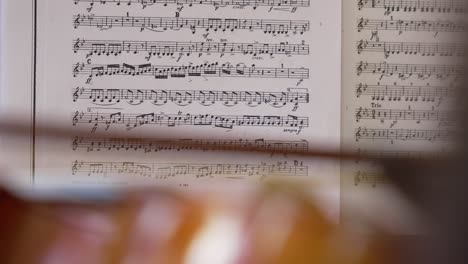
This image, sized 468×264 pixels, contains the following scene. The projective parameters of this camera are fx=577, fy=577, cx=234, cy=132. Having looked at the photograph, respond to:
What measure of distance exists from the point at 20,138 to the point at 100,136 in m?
0.13

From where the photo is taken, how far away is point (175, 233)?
36.3 inches

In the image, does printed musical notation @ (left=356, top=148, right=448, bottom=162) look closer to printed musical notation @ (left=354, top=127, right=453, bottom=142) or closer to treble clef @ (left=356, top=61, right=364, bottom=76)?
printed musical notation @ (left=354, top=127, right=453, bottom=142)

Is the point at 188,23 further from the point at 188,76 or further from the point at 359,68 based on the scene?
the point at 359,68

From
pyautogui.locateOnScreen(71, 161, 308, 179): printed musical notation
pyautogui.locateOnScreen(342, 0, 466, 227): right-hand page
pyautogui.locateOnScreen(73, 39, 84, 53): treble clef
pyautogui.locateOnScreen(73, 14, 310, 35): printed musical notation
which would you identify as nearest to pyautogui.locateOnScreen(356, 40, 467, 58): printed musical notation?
pyautogui.locateOnScreen(342, 0, 466, 227): right-hand page

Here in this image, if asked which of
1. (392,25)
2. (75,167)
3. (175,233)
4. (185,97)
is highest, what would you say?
(392,25)

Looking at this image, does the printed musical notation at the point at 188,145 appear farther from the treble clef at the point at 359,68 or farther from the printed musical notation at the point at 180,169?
the treble clef at the point at 359,68

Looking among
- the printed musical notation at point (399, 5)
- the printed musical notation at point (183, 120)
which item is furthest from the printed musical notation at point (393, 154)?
the printed musical notation at point (399, 5)

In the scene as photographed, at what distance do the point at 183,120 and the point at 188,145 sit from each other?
4 centimetres

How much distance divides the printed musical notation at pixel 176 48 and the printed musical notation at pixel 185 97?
0.21 ft

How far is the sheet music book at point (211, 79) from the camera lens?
0.97 meters

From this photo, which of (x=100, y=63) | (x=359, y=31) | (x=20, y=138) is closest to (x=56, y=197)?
(x=20, y=138)

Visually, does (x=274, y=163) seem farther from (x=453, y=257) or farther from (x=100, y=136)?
(x=453, y=257)

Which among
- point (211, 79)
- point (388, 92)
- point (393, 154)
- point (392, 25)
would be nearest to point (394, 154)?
point (393, 154)

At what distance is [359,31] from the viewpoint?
99cm
